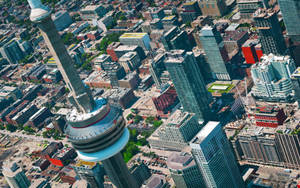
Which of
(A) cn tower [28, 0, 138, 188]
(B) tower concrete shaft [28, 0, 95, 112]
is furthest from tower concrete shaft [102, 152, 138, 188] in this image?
(B) tower concrete shaft [28, 0, 95, 112]

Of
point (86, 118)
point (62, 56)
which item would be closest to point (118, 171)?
point (86, 118)

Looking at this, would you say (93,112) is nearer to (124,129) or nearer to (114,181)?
(124,129)

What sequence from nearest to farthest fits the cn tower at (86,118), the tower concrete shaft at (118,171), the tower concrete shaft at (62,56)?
the tower concrete shaft at (62,56) < the cn tower at (86,118) < the tower concrete shaft at (118,171)

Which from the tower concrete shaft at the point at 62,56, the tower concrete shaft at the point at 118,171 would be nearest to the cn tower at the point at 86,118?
the tower concrete shaft at the point at 62,56

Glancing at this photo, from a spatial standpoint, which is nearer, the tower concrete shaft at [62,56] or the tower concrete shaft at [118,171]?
the tower concrete shaft at [62,56]

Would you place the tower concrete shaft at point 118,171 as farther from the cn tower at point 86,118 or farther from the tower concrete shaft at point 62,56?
the tower concrete shaft at point 62,56

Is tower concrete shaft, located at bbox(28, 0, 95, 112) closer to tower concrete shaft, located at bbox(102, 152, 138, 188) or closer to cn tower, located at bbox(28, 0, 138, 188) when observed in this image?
cn tower, located at bbox(28, 0, 138, 188)

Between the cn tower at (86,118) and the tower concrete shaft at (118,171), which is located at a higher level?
the cn tower at (86,118)

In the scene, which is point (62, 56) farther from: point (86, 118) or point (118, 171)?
point (118, 171)

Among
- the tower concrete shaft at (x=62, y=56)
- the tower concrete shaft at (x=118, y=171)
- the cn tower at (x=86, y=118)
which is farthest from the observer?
the tower concrete shaft at (x=118, y=171)
